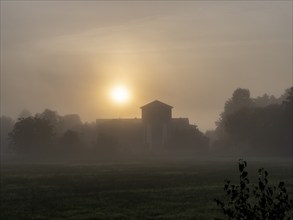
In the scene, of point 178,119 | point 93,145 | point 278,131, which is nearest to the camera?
point 278,131

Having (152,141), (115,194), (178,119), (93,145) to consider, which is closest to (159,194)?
(115,194)

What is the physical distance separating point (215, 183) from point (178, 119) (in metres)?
136

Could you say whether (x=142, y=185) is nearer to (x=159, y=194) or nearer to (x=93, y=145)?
(x=159, y=194)

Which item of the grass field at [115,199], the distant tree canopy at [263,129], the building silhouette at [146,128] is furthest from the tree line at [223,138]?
the grass field at [115,199]

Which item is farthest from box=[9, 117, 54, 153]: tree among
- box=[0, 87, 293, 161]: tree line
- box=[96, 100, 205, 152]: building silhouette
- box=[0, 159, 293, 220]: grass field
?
box=[0, 159, 293, 220]: grass field

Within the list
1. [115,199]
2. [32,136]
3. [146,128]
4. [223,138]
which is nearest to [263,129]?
[223,138]

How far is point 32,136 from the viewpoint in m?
138

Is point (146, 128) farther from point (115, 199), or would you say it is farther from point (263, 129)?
point (115, 199)

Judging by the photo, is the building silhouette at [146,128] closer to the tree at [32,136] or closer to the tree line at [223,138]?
the tree line at [223,138]

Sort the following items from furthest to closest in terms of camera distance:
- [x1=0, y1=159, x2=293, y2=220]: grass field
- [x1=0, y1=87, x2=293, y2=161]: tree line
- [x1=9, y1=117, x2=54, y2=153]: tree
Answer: [x1=9, y1=117, x2=54, y2=153]: tree
[x1=0, y1=87, x2=293, y2=161]: tree line
[x1=0, y1=159, x2=293, y2=220]: grass field

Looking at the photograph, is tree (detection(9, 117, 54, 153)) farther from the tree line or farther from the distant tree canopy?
the distant tree canopy

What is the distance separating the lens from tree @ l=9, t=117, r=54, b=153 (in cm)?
13738

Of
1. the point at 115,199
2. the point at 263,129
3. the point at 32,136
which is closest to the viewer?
the point at 115,199

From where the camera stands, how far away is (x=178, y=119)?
186 meters
